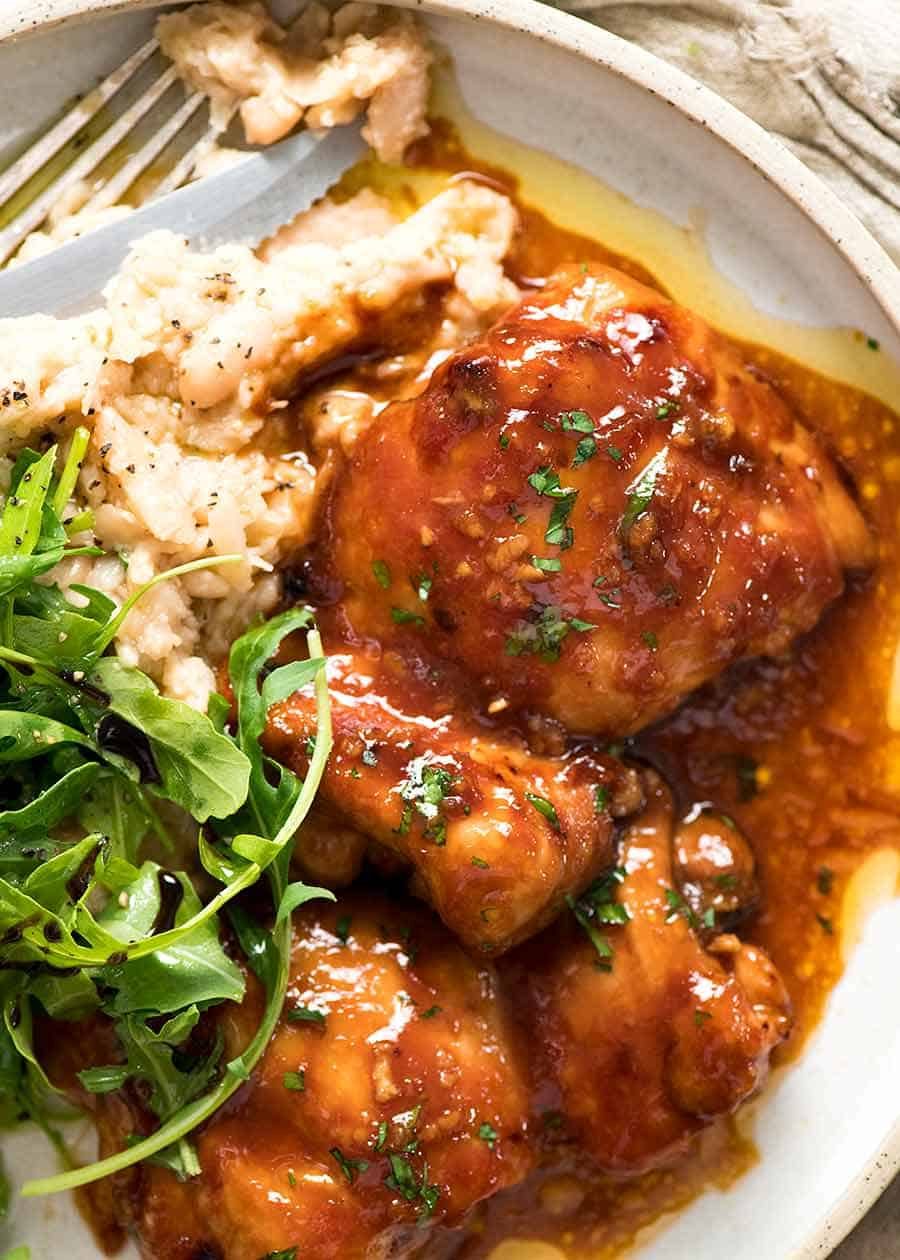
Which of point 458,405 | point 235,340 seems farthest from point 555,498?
point 235,340

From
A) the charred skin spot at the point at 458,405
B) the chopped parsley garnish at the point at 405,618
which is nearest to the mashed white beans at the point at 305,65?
the charred skin spot at the point at 458,405

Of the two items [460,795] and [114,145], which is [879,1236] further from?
[114,145]

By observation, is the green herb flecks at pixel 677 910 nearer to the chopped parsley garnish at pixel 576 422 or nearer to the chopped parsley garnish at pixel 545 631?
the chopped parsley garnish at pixel 545 631

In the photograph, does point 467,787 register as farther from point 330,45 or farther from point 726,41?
point 726,41

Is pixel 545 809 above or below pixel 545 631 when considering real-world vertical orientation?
below

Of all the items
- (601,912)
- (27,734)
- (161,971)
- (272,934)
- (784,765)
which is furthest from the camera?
(784,765)

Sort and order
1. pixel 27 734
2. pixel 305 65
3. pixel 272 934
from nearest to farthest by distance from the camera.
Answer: pixel 27 734 → pixel 272 934 → pixel 305 65

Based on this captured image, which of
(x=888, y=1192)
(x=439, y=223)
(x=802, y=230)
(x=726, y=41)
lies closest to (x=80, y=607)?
(x=439, y=223)
